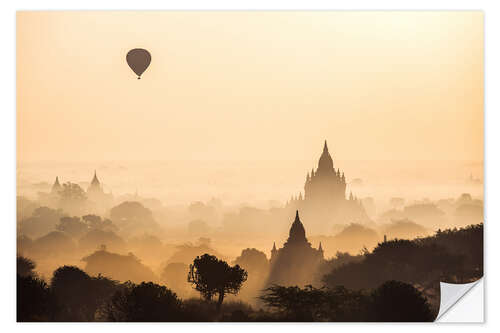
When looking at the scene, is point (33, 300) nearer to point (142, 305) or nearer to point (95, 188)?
point (142, 305)

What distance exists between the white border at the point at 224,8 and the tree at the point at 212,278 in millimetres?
244

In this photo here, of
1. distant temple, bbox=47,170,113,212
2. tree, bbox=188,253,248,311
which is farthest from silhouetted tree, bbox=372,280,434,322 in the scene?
distant temple, bbox=47,170,113,212

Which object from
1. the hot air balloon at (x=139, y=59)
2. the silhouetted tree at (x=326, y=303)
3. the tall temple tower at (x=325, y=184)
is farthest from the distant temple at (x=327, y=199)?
the hot air balloon at (x=139, y=59)

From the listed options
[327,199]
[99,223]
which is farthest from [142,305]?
[327,199]

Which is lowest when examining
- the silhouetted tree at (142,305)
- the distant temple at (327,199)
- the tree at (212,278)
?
the silhouetted tree at (142,305)

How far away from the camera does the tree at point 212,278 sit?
16.3 feet

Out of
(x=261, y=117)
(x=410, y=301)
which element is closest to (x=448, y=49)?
(x=261, y=117)

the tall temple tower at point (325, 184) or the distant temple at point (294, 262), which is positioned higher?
the tall temple tower at point (325, 184)

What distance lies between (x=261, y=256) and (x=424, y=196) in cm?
128

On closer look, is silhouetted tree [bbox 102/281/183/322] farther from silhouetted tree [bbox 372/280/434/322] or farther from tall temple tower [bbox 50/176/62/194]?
silhouetted tree [bbox 372/280/434/322]

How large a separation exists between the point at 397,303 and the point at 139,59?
2614 mm

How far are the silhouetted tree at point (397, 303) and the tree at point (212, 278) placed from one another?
1.00m

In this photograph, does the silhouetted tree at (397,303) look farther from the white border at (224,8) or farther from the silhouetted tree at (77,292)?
the silhouetted tree at (77,292)
